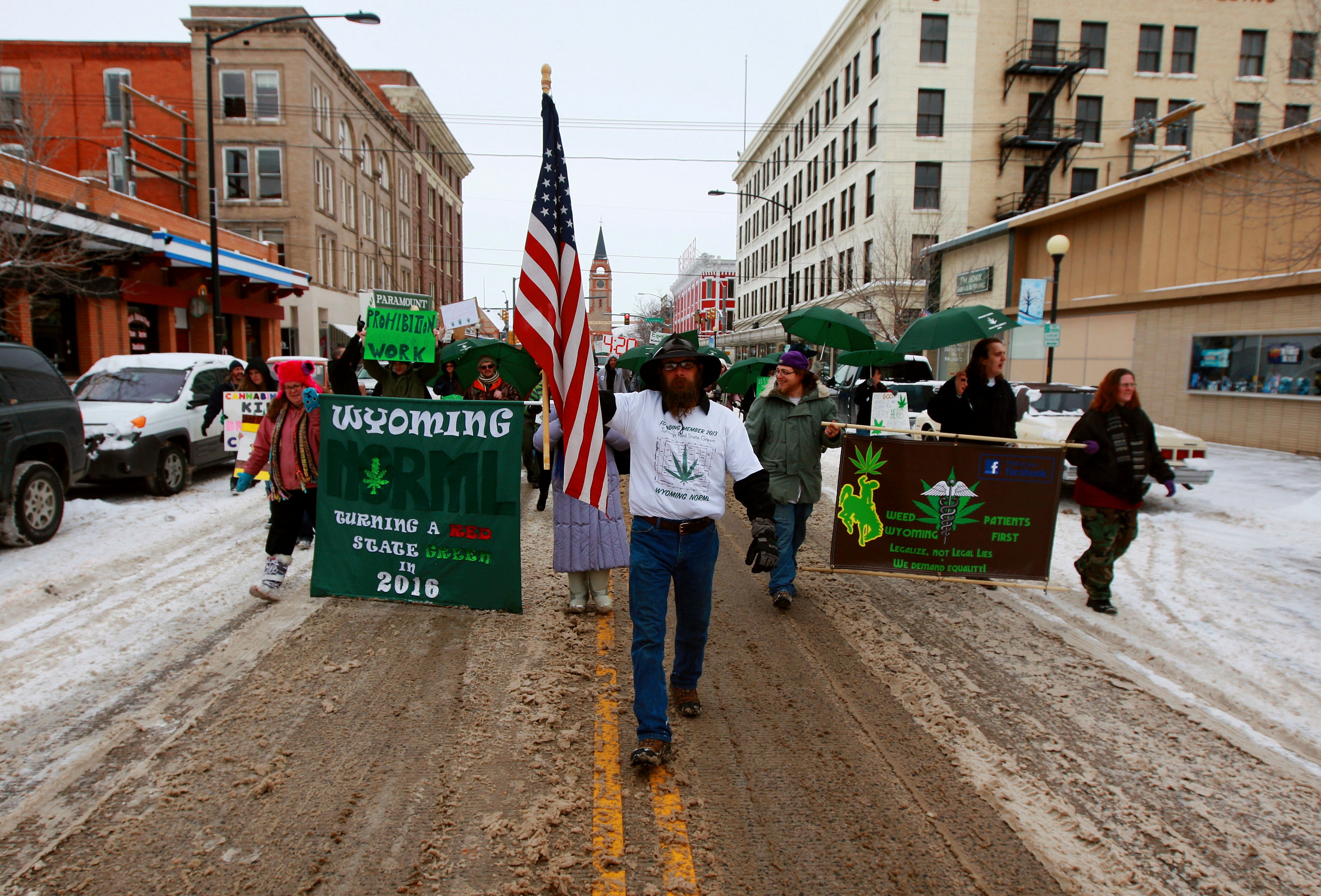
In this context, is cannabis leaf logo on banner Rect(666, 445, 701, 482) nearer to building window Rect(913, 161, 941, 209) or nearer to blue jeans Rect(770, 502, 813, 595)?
blue jeans Rect(770, 502, 813, 595)

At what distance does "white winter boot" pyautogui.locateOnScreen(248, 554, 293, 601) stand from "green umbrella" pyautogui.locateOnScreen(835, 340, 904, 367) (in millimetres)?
7153

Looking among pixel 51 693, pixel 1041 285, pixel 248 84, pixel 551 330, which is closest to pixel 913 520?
pixel 551 330

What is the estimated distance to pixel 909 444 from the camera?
20.7 ft

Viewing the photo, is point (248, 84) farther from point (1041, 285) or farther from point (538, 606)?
point (538, 606)

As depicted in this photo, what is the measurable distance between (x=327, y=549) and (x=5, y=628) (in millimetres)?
2145

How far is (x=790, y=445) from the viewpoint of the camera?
20.3ft

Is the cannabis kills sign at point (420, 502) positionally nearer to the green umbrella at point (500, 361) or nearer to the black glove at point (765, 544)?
the black glove at point (765, 544)

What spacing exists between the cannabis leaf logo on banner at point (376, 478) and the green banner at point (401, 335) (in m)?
4.48

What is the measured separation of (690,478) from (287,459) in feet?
12.2

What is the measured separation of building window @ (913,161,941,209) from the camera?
126 feet

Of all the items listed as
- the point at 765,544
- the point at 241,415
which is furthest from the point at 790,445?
the point at 241,415

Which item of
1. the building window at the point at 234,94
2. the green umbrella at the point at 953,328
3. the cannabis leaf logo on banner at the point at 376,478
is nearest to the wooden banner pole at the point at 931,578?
the green umbrella at the point at 953,328

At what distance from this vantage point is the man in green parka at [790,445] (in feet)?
20.2

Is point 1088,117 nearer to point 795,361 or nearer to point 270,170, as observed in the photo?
point 270,170
